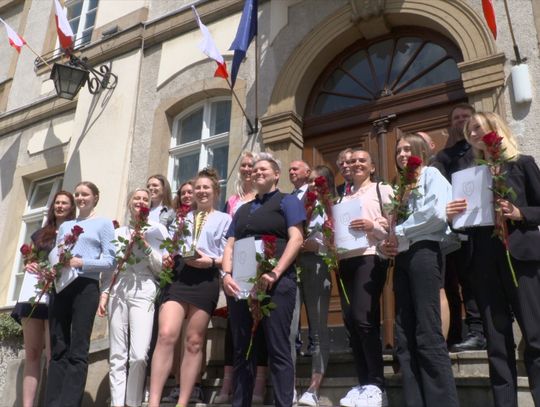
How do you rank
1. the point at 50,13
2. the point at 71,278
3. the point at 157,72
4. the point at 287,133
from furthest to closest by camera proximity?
1. the point at 50,13
2. the point at 157,72
3. the point at 287,133
4. the point at 71,278

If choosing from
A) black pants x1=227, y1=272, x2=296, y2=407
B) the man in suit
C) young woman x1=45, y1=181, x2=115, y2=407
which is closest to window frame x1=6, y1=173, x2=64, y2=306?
young woman x1=45, y1=181, x2=115, y2=407

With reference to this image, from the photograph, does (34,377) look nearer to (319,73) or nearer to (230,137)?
(230,137)

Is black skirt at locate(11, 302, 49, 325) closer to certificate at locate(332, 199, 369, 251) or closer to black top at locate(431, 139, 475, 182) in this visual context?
certificate at locate(332, 199, 369, 251)

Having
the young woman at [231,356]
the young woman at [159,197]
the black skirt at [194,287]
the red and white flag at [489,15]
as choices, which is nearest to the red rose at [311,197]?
the young woman at [231,356]

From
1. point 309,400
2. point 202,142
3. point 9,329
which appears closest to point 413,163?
point 309,400

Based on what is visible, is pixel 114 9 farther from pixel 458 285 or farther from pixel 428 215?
pixel 428 215

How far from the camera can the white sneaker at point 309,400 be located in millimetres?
3816

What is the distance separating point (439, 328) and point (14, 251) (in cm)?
817

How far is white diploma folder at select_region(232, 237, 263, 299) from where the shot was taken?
11.4 feet

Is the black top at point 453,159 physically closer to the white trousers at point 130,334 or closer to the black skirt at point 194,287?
the black skirt at point 194,287

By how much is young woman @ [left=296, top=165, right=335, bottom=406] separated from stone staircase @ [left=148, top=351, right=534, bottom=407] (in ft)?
0.50

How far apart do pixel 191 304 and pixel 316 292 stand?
2.97 ft

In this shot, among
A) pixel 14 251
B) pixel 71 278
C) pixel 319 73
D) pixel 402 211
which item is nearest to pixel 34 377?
pixel 71 278

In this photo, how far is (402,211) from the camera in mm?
3459
